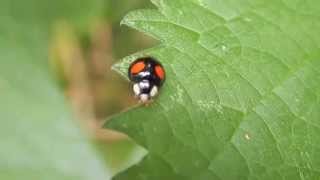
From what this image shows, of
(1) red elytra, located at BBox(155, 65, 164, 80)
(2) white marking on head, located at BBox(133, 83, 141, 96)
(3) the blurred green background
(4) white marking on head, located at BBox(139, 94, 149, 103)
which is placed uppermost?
(1) red elytra, located at BBox(155, 65, 164, 80)

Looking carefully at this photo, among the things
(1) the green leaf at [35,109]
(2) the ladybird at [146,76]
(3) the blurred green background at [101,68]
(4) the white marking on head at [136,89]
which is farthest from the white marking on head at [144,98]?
(3) the blurred green background at [101,68]

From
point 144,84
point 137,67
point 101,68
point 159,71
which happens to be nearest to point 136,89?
point 144,84

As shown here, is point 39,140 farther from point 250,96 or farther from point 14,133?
point 250,96

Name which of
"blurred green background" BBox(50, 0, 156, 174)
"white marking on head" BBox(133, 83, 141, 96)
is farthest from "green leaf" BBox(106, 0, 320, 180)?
"blurred green background" BBox(50, 0, 156, 174)

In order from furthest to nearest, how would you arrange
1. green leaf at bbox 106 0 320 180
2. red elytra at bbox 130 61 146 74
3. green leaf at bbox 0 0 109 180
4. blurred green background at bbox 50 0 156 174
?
blurred green background at bbox 50 0 156 174 → green leaf at bbox 0 0 109 180 → red elytra at bbox 130 61 146 74 → green leaf at bbox 106 0 320 180

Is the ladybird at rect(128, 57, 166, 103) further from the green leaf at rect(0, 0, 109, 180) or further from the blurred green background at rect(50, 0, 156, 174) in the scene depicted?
the blurred green background at rect(50, 0, 156, 174)

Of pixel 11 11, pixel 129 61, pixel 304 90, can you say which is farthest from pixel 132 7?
pixel 304 90

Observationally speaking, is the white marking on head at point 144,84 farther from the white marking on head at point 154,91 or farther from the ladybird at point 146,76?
the white marking on head at point 154,91
